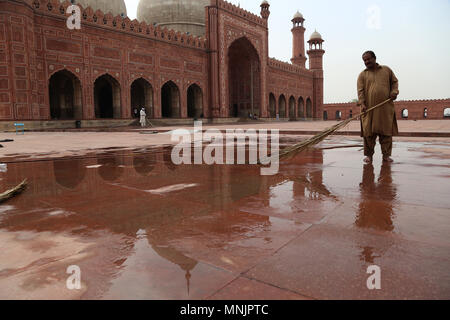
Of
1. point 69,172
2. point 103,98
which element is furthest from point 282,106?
point 69,172

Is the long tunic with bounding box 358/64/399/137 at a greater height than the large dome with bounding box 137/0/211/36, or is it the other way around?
the large dome with bounding box 137/0/211/36

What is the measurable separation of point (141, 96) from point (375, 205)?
2046 cm

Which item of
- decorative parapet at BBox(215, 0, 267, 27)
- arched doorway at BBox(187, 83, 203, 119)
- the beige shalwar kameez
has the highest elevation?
decorative parapet at BBox(215, 0, 267, 27)

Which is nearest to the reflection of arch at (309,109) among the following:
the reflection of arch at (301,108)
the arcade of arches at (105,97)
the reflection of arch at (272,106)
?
the reflection of arch at (301,108)

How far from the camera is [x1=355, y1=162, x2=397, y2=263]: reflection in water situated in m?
1.46

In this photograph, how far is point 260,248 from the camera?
1.27m

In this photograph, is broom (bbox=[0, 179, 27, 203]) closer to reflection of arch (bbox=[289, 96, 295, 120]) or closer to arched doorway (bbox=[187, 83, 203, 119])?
arched doorway (bbox=[187, 83, 203, 119])

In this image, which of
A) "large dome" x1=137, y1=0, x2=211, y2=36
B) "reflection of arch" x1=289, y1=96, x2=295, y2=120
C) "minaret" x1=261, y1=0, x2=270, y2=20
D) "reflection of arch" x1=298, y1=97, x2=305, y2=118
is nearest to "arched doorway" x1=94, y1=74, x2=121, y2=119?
"large dome" x1=137, y1=0, x2=211, y2=36

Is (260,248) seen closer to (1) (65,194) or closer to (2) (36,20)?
(1) (65,194)

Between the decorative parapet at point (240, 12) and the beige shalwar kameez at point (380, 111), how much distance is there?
64.2ft

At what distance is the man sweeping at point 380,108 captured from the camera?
3658 millimetres

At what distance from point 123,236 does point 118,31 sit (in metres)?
17.8

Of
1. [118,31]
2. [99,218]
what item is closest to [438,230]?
[99,218]

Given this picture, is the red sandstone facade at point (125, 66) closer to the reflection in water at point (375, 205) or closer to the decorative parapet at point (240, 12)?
the decorative parapet at point (240, 12)
